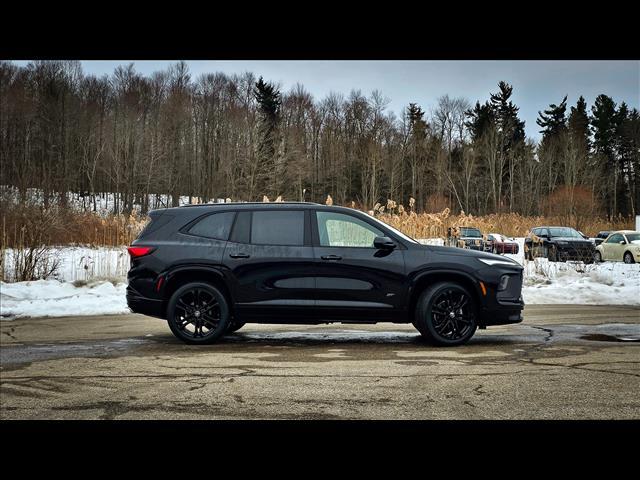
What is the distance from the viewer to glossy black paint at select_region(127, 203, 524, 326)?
777 centimetres

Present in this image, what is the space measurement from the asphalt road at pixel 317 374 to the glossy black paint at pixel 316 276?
1.55 ft

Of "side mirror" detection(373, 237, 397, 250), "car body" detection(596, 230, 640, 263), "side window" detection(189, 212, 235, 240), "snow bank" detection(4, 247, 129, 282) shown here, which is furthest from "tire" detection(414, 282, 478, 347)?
"car body" detection(596, 230, 640, 263)

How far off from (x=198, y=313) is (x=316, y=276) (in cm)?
160

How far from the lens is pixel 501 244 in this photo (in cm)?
2364

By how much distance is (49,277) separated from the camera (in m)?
13.9


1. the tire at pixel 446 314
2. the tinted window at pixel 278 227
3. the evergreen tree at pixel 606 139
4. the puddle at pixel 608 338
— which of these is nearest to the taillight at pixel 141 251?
the tinted window at pixel 278 227

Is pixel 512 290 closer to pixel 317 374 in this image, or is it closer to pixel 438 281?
pixel 438 281

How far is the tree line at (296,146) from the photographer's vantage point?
89.4 feet

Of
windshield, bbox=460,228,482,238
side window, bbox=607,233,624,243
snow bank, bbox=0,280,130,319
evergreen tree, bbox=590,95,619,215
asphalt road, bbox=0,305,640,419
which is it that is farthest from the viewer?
evergreen tree, bbox=590,95,619,215

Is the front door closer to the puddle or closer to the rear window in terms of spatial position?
the rear window

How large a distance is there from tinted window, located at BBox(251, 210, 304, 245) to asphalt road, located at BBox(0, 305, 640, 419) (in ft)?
4.48

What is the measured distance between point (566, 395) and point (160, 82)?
3598 centimetres

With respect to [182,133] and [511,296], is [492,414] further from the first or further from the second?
[182,133]

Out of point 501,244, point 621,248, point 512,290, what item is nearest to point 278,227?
point 512,290
